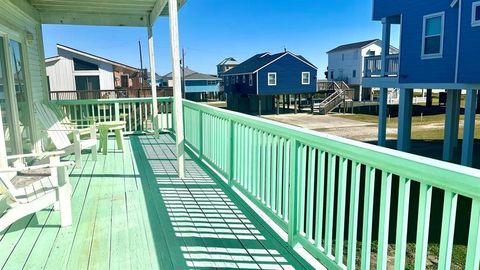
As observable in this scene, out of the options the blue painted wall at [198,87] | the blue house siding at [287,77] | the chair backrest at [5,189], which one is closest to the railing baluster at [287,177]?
the chair backrest at [5,189]

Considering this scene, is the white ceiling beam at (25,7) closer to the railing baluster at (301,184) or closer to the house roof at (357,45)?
the railing baluster at (301,184)

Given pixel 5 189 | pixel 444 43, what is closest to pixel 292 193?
pixel 5 189

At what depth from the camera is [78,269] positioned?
2.17 metres

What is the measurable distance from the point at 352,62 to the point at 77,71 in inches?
1057

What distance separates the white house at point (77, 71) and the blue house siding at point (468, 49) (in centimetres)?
2120

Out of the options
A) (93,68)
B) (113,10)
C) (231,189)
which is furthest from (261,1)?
(231,189)

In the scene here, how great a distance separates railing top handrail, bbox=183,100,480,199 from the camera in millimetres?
1180

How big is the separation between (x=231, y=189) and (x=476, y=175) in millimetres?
2759

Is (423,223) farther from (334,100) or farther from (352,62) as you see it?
(352,62)

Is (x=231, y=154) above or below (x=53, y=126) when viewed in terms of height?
below

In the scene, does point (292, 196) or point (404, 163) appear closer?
point (404, 163)

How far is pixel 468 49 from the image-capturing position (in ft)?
30.0

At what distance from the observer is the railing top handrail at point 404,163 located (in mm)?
1180

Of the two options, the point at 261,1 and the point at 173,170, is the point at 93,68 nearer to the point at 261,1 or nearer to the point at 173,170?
the point at 173,170
